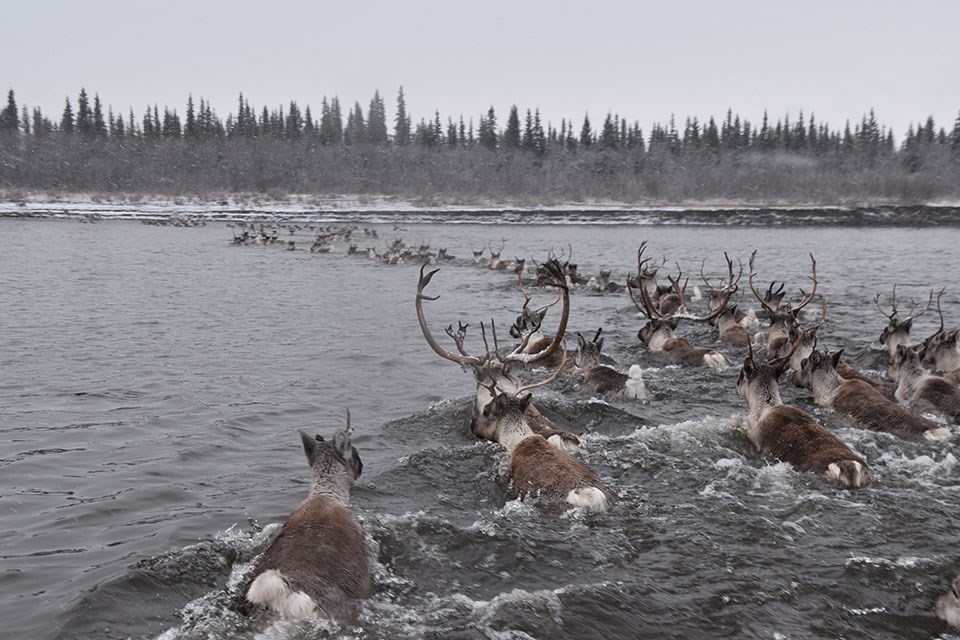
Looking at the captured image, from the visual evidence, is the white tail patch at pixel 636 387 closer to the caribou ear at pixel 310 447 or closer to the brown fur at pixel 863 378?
the brown fur at pixel 863 378

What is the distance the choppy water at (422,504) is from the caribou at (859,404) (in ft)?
0.72

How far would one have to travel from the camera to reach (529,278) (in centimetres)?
2669

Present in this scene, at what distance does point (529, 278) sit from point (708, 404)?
53.5 feet

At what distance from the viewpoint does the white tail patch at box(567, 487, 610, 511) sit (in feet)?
20.9

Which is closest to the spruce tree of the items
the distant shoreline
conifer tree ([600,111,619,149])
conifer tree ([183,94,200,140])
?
conifer tree ([600,111,619,149])

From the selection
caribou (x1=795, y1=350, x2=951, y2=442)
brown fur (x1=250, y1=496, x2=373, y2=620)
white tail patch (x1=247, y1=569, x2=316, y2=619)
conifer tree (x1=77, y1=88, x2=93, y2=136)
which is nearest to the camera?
white tail patch (x1=247, y1=569, x2=316, y2=619)

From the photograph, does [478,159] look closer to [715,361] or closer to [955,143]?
→ [955,143]

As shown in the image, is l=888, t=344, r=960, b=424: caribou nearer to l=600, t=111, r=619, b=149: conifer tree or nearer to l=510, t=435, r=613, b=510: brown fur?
l=510, t=435, r=613, b=510: brown fur

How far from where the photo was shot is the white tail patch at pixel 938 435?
7.98 metres

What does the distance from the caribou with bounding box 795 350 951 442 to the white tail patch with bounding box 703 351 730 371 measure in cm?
139

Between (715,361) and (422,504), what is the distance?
6.83 m

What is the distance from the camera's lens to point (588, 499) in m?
6.38

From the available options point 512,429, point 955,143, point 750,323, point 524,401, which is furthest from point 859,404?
point 955,143

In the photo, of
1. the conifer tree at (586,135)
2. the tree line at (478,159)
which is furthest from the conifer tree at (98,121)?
the conifer tree at (586,135)
